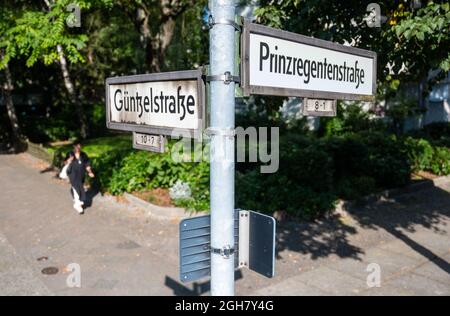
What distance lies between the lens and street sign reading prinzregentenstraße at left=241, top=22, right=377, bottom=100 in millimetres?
2477

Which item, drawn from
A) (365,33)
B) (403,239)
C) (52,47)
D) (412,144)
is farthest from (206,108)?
(412,144)

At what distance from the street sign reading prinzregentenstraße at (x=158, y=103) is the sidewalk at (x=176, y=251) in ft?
12.2

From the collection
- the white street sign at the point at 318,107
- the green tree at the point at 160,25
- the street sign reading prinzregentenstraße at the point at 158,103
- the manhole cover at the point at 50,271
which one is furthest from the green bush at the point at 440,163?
the street sign reading prinzregentenstraße at the point at 158,103

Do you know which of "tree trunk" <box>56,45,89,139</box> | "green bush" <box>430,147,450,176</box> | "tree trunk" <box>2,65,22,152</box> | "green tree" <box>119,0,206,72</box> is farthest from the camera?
"tree trunk" <box>2,65,22,152</box>

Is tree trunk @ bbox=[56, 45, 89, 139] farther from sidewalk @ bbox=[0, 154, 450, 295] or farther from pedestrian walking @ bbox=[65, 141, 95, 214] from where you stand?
pedestrian walking @ bbox=[65, 141, 95, 214]

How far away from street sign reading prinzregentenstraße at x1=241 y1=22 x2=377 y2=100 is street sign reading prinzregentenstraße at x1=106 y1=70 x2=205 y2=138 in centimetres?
31

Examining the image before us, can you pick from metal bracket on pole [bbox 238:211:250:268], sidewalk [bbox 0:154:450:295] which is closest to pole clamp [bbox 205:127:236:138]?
metal bracket on pole [bbox 238:211:250:268]

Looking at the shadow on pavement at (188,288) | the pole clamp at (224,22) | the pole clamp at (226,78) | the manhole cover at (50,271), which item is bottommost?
the shadow on pavement at (188,288)

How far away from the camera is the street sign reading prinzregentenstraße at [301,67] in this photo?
8.13 feet

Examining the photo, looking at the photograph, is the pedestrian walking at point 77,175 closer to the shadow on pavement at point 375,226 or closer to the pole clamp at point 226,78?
the shadow on pavement at point 375,226

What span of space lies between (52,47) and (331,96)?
10.2 metres

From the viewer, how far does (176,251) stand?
789 cm

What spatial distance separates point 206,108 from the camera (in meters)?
2.44

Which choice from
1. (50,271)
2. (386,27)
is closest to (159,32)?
(50,271)
